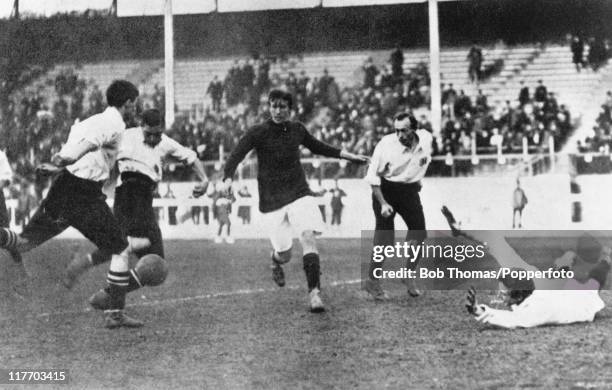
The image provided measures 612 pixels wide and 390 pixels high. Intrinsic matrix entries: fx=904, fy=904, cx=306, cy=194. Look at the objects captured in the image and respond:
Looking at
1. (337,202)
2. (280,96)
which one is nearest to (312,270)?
(280,96)

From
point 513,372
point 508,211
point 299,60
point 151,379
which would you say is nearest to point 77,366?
point 151,379

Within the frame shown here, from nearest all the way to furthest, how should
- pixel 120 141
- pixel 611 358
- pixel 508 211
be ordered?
pixel 611 358 < pixel 120 141 < pixel 508 211

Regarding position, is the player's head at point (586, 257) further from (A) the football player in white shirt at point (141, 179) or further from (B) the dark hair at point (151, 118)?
(B) the dark hair at point (151, 118)

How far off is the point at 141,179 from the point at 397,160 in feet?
7.75

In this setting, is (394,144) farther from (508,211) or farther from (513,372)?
(508,211)

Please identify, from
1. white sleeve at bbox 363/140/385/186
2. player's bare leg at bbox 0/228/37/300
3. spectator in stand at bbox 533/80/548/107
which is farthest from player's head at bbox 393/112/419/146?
spectator in stand at bbox 533/80/548/107

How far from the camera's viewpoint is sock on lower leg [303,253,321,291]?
744 centimetres

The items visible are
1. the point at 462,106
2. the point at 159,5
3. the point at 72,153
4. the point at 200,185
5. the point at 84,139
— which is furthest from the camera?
the point at 462,106

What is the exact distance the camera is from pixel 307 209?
7676mm

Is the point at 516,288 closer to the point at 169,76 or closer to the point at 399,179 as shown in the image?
the point at 399,179

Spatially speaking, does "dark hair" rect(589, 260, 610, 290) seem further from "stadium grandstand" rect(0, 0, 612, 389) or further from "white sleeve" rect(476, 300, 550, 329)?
"stadium grandstand" rect(0, 0, 612, 389)

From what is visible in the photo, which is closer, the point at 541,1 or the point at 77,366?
the point at 77,366

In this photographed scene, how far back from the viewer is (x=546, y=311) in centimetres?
614

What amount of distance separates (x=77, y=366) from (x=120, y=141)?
2028 millimetres
